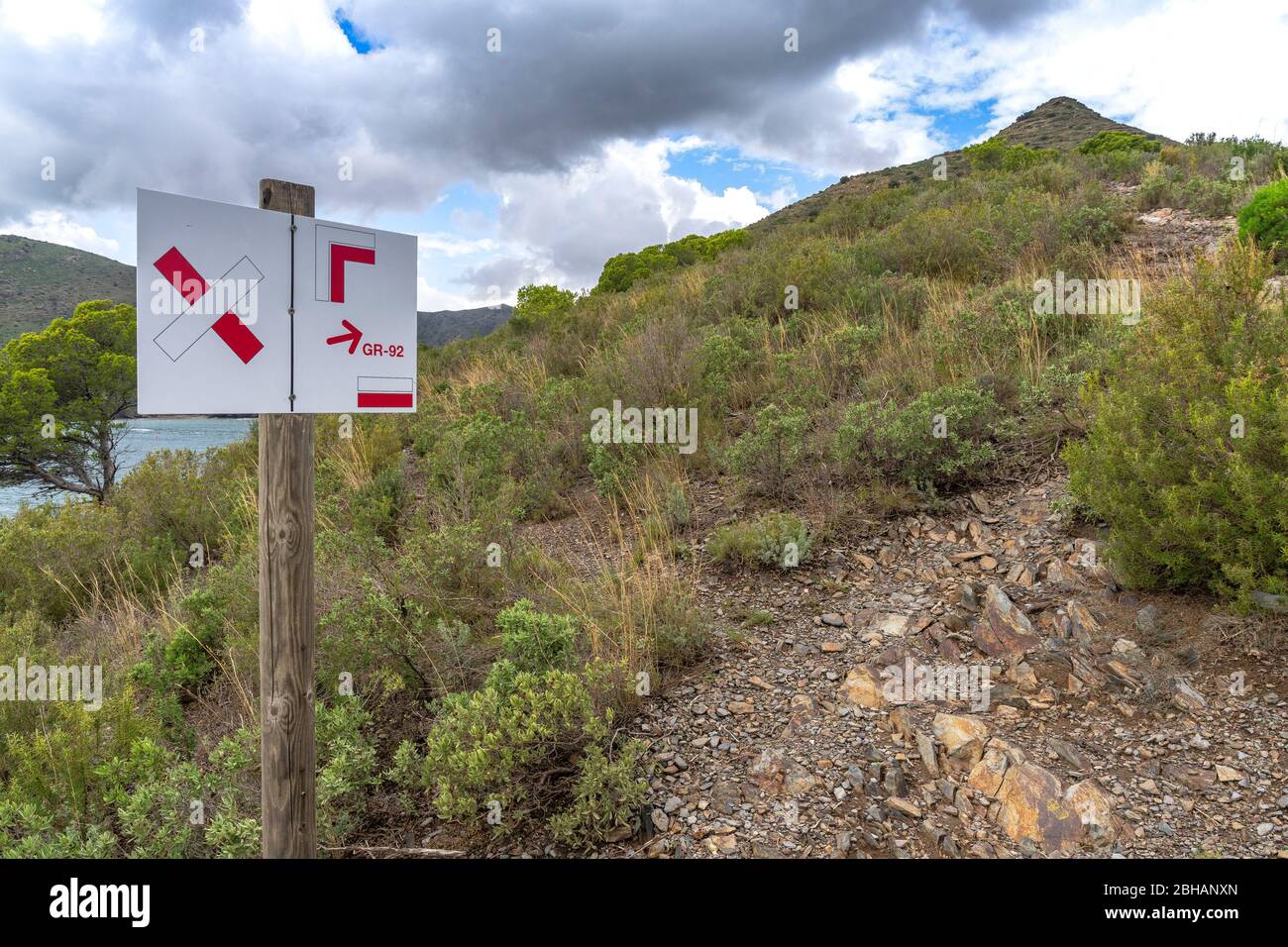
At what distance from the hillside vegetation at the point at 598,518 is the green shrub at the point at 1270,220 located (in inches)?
47.4

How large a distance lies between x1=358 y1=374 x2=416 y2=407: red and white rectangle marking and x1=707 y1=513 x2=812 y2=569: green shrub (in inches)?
116

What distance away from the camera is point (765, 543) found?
480 cm

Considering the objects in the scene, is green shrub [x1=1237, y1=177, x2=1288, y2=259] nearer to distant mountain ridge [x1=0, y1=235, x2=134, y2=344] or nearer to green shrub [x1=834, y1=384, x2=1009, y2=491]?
green shrub [x1=834, y1=384, x2=1009, y2=491]

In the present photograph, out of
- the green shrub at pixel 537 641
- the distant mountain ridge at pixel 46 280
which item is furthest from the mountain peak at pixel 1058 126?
the distant mountain ridge at pixel 46 280

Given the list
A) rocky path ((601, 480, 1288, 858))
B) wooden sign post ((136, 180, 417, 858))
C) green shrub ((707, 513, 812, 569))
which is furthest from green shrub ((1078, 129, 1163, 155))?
wooden sign post ((136, 180, 417, 858))

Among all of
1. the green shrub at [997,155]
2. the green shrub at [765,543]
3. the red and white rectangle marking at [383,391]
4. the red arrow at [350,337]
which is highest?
the green shrub at [997,155]

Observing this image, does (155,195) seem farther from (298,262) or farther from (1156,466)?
(1156,466)

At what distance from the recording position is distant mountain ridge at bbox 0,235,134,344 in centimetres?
3191

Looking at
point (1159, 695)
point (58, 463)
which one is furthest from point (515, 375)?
point (58, 463)

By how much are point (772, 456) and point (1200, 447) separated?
280 centimetres

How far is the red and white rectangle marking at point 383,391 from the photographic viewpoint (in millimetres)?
2338

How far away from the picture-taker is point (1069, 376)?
5.49 meters

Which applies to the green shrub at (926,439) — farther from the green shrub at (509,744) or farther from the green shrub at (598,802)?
the green shrub at (598,802)

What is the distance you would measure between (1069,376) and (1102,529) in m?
1.76
